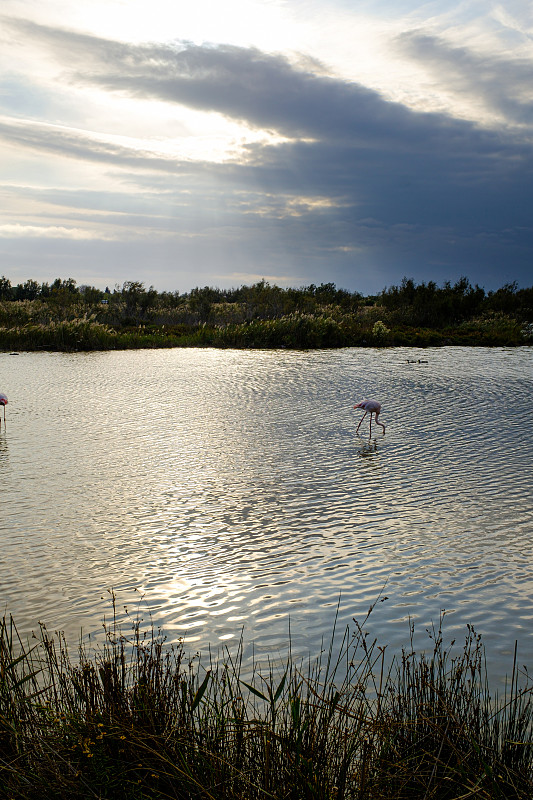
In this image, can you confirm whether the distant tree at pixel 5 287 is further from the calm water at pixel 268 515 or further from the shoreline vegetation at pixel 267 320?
the calm water at pixel 268 515

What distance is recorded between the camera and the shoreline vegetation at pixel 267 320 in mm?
28688

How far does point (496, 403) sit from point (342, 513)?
8.36 meters

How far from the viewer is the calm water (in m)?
4.75

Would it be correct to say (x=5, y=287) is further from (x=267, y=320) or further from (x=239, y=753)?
(x=239, y=753)

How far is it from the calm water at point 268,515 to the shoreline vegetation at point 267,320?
14.4 meters

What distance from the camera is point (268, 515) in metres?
6.88

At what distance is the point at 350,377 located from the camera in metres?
18.7

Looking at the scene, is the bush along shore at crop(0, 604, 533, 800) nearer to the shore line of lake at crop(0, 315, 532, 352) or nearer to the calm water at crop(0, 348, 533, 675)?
the calm water at crop(0, 348, 533, 675)

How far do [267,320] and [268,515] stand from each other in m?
24.5

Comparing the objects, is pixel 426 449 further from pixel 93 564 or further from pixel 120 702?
pixel 120 702

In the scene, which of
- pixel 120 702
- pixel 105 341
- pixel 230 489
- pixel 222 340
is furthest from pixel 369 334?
pixel 120 702

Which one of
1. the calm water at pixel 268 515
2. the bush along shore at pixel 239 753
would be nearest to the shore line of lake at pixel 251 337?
the calm water at pixel 268 515

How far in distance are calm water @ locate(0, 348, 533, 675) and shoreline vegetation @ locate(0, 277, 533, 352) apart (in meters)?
14.4

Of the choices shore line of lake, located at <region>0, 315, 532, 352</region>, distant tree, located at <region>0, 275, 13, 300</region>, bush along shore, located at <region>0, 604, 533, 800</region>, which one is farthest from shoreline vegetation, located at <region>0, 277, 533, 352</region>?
bush along shore, located at <region>0, 604, 533, 800</region>
